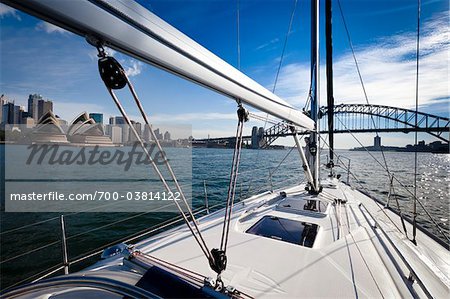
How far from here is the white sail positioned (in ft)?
2.28

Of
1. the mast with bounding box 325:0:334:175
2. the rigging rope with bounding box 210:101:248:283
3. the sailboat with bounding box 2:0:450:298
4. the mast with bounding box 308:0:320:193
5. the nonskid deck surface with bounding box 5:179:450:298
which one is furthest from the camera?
the mast with bounding box 325:0:334:175

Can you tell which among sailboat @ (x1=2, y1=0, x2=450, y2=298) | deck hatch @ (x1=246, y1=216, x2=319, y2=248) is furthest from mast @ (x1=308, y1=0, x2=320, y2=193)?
deck hatch @ (x1=246, y1=216, x2=319, y2=248)

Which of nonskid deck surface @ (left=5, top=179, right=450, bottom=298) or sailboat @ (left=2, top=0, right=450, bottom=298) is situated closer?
sailboat @ (left=2, top=0, right=450, bottom=298)

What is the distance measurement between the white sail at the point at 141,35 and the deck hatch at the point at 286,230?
166cm

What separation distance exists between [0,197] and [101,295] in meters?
12.9

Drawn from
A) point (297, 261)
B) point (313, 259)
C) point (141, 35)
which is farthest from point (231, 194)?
point (141, 35)

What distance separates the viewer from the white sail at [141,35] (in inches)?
27.3

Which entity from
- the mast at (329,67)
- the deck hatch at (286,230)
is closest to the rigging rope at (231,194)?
the deck hatch at (286,230)

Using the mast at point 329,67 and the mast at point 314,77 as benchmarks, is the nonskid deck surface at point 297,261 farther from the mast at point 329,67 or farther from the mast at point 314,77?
the mast at point 329,67

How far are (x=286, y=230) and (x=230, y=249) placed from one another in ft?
2.74

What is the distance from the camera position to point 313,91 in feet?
15.2

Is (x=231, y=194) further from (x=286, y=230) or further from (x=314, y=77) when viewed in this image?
(x=314, y=77)

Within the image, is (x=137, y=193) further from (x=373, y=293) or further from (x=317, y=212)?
(x=373, y=293)

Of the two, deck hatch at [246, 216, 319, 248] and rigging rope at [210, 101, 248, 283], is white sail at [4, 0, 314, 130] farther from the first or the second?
deck hatch at [246, 216, 319, 248]
